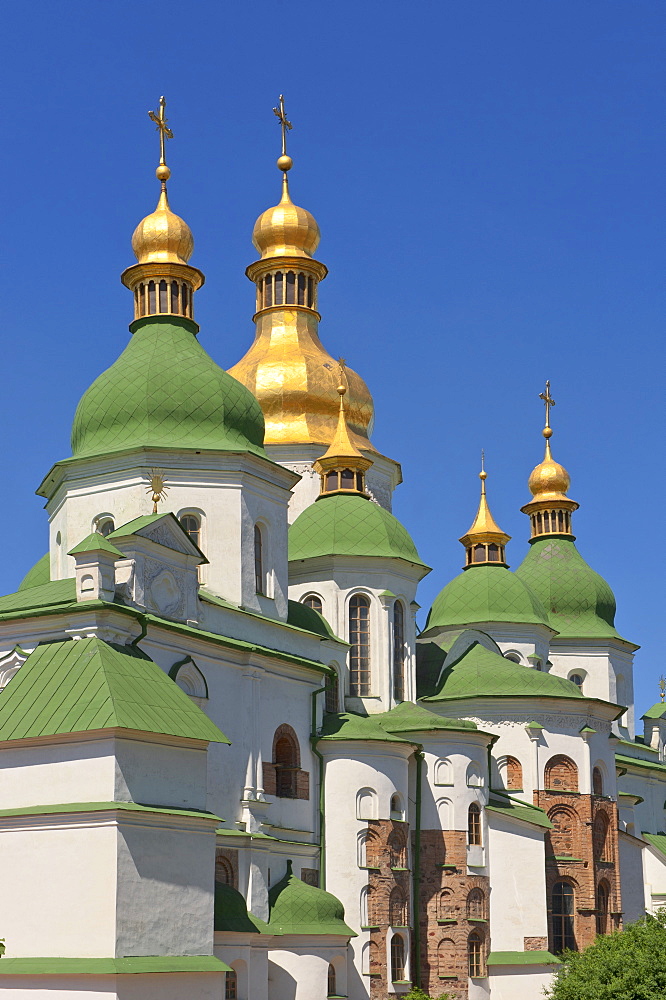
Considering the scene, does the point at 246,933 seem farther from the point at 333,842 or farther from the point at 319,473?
the point at 319,473

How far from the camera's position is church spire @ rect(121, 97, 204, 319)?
106ft

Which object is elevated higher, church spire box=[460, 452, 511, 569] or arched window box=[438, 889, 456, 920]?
church spire box=[460, 452, 511, 569]

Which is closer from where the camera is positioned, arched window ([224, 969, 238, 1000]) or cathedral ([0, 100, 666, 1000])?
cathedral ([0, 100, 666, 1000])

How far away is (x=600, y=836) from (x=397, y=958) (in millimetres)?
8485

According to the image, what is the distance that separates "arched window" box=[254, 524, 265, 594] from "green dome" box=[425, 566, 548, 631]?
11600mm

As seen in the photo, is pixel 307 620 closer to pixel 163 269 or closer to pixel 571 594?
pixel 163 269

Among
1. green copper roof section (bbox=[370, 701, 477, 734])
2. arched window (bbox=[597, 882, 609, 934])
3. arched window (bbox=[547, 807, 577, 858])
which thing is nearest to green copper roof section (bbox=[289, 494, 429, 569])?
green copper roof section (bbox=[370, 701, 477, 734])

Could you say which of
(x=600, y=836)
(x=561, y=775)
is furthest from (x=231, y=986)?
(x=600, y=836)

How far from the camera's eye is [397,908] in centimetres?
3025

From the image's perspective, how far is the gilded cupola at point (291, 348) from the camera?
40750 mm

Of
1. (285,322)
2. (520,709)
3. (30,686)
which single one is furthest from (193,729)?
(285,322)

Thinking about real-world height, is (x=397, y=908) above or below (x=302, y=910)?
above

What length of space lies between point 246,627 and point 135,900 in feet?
26.5

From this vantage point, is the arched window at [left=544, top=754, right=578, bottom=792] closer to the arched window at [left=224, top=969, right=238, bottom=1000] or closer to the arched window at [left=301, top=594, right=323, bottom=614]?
the arched window at [left=301, top=594, right=323, bottom=614]
